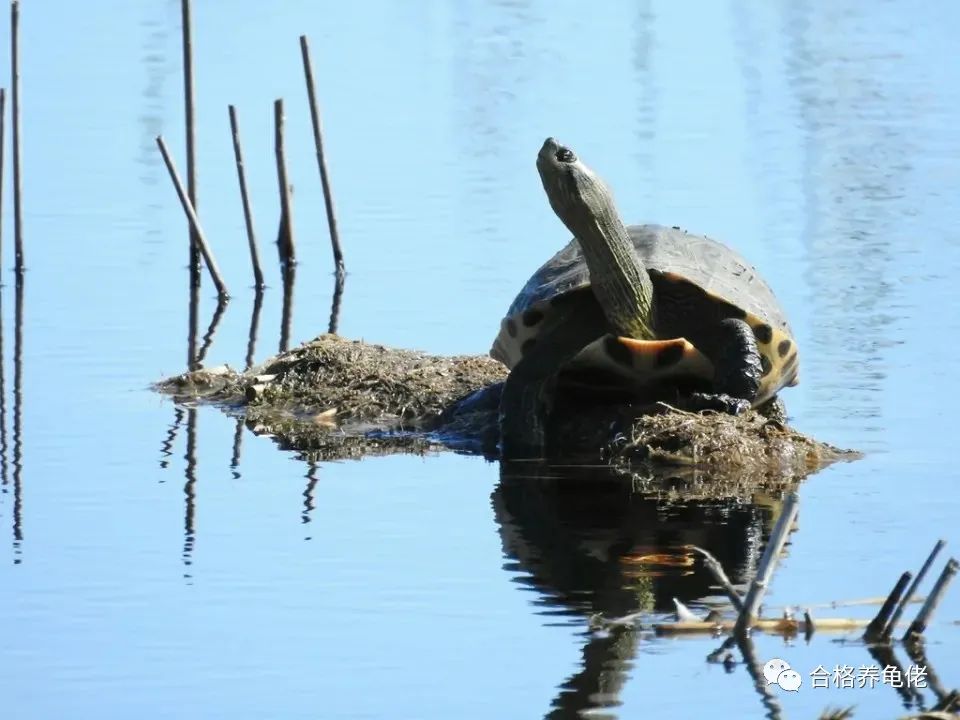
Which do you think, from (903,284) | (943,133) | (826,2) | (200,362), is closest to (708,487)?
(200,362)

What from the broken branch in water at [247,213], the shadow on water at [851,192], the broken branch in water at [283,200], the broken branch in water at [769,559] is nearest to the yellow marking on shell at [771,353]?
the shadow on water at [851,192]

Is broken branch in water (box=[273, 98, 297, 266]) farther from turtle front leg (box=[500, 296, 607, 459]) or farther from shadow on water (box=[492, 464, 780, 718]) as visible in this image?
shadow on water (box=[492, 464, 780, 718])

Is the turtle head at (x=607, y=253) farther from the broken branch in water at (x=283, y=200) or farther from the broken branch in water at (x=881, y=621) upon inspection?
the broken branch in water at (x=283, y=200)

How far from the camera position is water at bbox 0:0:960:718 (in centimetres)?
679

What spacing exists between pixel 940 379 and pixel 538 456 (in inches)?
120

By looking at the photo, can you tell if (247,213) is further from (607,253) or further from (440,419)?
(607,253)

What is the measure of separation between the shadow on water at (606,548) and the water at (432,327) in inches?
0.9

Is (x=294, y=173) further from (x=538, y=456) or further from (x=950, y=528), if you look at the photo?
(x=950, y=528)

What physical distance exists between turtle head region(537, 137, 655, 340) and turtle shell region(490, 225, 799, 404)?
15 centimetres

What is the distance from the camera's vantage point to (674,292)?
1039cm

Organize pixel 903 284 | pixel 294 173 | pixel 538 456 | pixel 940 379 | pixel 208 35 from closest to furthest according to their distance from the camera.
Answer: pixel 538 456, pixel 940 379, pixel 903 284, pixel 294 173, pixel 208 35

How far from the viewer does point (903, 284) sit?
50.2 feet

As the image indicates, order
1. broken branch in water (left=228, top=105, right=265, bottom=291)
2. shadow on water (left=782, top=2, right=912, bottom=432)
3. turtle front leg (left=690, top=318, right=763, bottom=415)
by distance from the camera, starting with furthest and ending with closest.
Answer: broken branch in water (left=228, top=105, right=265, bottom=291) → shadow on water (left=782, top=2, right=912, bottom=432) → turtle front leg (left=690, top=318, right=763, bottom=415)

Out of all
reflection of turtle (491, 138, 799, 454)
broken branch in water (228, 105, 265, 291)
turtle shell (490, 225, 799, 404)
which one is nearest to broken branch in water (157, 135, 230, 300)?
broken branch in water (228, 105, 265, 291)
